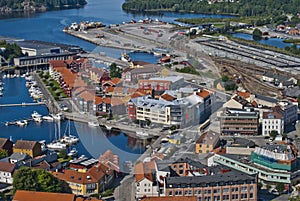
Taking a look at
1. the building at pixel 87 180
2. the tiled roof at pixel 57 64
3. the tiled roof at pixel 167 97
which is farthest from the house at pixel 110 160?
the tiled roof at pixel 57 64

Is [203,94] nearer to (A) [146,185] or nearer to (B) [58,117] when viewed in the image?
(B) [58,117]

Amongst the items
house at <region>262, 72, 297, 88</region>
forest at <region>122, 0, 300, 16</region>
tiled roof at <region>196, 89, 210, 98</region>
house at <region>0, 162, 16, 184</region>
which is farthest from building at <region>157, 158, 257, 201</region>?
forest at <region>122, 0, 300, 16</region>

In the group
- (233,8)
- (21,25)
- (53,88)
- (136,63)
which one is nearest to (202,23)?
(233,8)

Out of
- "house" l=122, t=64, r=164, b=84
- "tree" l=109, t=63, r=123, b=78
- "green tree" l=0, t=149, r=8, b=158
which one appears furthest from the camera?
"tree" l=109, t=63, r=123, b=78

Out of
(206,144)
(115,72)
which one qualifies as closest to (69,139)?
(206,144)

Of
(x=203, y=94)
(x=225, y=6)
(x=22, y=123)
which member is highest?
(x=225, y=6)

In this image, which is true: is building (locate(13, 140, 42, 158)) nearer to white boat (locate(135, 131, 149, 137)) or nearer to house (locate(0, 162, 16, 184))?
house (locate(0, 162, 16, 184))
